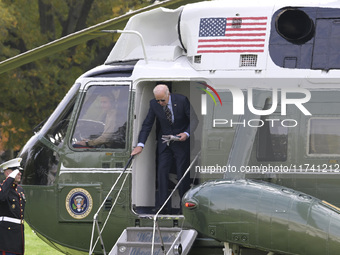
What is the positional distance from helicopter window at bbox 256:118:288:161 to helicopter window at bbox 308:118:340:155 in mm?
307

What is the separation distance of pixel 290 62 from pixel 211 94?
3.31 ft

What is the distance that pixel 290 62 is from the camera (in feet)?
31.2

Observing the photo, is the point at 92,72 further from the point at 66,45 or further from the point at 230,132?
the point at 230,132

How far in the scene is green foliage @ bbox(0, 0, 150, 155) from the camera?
2005 centimetres

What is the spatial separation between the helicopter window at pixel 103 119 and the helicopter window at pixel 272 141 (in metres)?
1.68

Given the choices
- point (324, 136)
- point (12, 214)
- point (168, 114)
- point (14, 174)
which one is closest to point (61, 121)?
point (14, 174)

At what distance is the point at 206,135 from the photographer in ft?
31.3

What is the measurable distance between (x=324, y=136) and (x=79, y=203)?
307 centimetres

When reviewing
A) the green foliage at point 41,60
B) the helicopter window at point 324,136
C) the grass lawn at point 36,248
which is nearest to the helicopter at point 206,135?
the helicopter window at point 324,136

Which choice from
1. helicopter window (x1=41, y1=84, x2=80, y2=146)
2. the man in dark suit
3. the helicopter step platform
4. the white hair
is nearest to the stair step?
the helicopter step platform

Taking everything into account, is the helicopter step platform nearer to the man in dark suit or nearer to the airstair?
the airstair

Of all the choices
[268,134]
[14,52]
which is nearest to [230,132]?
[268,134]

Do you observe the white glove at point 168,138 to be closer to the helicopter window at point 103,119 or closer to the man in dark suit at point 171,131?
the man in dark suit at point 171,131

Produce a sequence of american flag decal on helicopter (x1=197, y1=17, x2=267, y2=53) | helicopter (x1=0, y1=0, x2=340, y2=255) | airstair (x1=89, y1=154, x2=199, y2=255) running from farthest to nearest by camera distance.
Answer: american flag decal on helicopter (x1=197, y1=17, x2=267, y2=53) → helicopter (x1=0, y1=0, x2=340, y2=255) → airstair (x1=89, y1=154, x2=199, y2=255)
